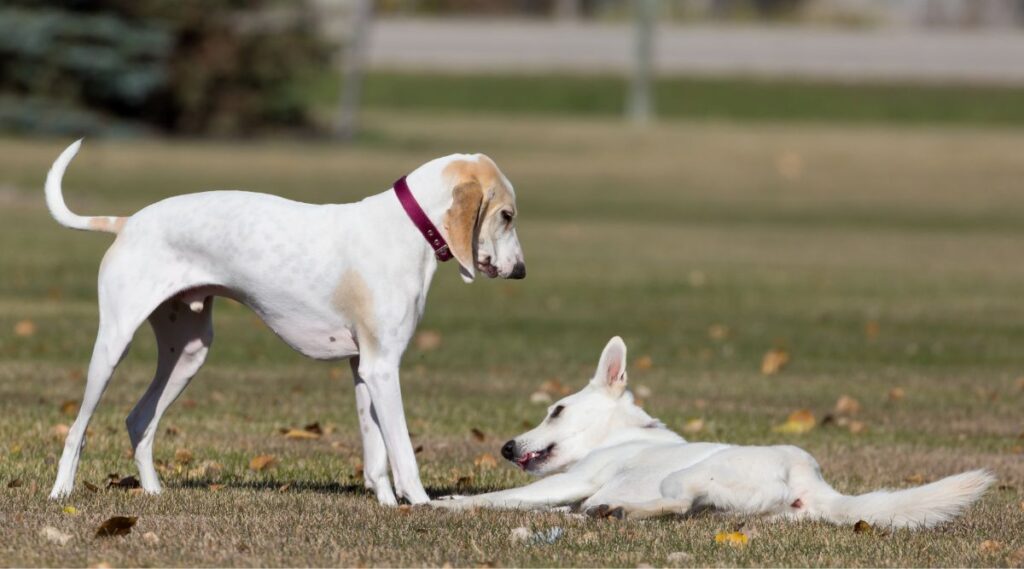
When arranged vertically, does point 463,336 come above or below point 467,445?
below

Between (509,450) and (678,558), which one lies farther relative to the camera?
(509,450)

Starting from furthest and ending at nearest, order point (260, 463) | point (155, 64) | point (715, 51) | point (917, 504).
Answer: point (715, 51) → point (155, 64) → point (260, 463) → point (917, 504)

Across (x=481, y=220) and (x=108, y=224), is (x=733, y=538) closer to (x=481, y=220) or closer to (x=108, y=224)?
(x=481, y=220)

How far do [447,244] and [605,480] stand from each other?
1183mm

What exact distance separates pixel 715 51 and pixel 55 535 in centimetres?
7030

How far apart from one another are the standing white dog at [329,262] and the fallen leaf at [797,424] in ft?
11.9

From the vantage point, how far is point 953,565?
6621 mm

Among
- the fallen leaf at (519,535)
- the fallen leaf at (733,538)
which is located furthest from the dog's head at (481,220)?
the fallen leaf at (733,538)

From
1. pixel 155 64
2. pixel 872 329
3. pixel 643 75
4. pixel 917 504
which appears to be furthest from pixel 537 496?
pixel 643 75

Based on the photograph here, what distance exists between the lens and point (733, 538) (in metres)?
6.90

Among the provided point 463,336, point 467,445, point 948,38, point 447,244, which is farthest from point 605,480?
point 948,38

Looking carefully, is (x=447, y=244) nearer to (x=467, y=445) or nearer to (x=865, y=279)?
(x=467, y=445)

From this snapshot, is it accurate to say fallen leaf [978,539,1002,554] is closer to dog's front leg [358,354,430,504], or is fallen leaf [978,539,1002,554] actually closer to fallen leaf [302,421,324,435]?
dog's front leg [358,354,430,504]

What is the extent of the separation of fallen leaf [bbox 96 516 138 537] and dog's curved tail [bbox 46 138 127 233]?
1.50 meters
